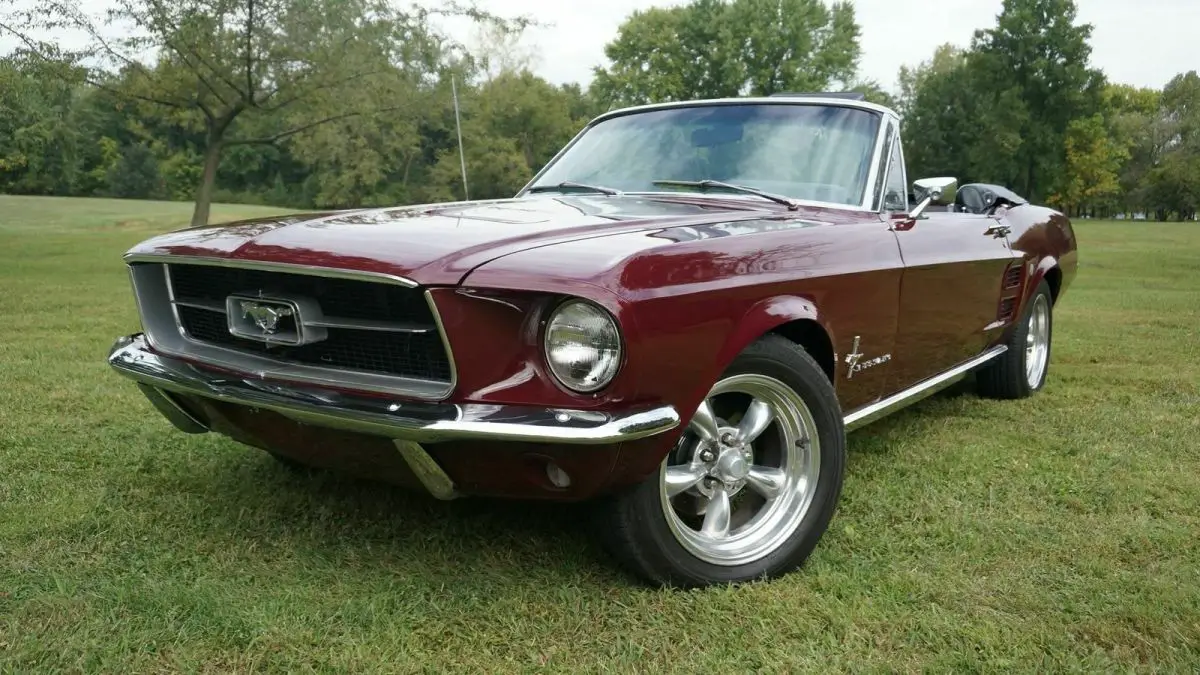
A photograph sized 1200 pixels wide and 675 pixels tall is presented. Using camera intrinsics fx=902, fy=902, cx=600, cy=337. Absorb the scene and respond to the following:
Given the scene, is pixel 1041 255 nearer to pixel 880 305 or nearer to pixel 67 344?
pixel 880 305

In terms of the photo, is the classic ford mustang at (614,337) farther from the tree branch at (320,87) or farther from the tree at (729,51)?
the tree at (729,51)

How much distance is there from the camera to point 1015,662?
6.70 ft

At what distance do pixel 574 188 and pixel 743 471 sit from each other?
1625mm

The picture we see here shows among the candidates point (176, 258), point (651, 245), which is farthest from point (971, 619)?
point (176, 258)

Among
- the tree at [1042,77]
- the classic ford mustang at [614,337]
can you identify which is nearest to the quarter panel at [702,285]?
the classic ford mustang at [614,337]

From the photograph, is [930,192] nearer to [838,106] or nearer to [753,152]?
A: [838,106]

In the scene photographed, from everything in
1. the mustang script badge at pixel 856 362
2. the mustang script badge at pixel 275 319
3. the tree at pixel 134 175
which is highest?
the mustang script badge at pixel 275 319

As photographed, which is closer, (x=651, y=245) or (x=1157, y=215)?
(x=651, y=245)

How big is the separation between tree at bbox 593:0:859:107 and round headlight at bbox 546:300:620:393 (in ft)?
131

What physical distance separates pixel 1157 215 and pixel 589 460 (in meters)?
61.1

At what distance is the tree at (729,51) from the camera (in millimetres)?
41656

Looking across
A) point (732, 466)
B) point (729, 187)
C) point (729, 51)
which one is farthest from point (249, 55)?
point (729, 51)

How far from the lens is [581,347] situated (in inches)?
79.8

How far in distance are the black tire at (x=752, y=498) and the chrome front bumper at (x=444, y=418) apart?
0.28 meters
